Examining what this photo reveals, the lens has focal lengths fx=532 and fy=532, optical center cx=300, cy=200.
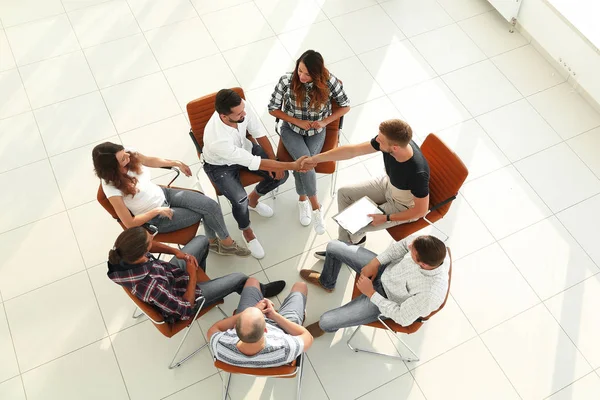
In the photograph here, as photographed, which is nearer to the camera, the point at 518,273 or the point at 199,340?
the point at 199,340

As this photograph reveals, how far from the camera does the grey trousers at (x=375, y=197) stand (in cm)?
345

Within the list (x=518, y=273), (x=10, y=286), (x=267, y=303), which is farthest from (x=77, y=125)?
(x=518, y=273)

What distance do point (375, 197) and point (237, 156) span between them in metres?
0.96

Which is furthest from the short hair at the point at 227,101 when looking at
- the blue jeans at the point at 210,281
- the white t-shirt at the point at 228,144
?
the blue jeans at the point at 210,281

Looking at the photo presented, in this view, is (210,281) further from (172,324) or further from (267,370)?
(267,370)

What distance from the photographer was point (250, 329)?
8.48 ft

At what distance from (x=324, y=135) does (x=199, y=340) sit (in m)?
1.67

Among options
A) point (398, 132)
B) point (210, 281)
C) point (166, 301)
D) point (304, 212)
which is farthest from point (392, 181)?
point (166, 301)

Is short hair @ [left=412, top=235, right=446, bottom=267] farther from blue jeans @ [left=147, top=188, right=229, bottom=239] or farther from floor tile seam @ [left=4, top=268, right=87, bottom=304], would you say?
floor tile seam @ [left=4, top=268, right=87, bottom=304]

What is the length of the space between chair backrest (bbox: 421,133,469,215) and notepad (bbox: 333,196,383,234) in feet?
1.28

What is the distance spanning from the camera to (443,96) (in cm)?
480

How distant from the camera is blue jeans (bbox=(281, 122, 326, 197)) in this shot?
377 centimetres

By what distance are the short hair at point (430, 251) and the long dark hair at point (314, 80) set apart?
1320 mm

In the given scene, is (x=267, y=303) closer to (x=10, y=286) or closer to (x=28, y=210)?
(x=10, y=286)
